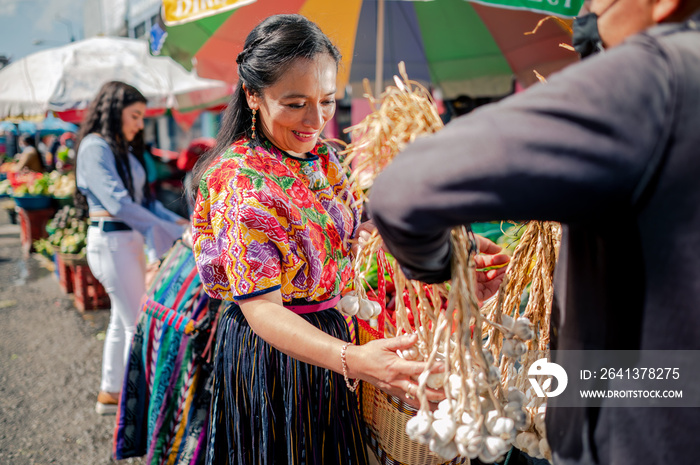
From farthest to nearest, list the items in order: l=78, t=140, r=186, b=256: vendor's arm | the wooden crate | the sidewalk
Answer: the wooden crate
l=78, t=140, r=186, b=256: vendor's arm
the sidewalk

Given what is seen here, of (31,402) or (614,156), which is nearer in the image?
(614,156)

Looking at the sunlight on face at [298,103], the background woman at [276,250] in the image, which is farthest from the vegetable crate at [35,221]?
the sunlight on face at [298,103]

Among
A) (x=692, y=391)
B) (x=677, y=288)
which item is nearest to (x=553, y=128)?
(x=677, y=288)

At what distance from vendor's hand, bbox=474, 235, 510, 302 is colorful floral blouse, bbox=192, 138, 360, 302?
383 mm

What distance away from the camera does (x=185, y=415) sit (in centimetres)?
173

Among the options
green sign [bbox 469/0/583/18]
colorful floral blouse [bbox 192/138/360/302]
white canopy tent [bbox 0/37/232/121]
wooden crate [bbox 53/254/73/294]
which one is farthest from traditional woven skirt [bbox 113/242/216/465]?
white canopy tent [bbox 0/37/232/121]

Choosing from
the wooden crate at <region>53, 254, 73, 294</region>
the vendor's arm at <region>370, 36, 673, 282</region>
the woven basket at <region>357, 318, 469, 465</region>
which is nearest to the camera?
the vendor's arm at <region>370, 36, 673, 282</region>

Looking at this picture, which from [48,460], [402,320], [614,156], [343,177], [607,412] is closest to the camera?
[614,156]

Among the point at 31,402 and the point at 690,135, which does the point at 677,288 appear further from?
the point at 31,402

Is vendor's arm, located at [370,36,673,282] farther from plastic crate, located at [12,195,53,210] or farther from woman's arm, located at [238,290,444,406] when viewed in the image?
plastic crate, located at [12,195,53,210]

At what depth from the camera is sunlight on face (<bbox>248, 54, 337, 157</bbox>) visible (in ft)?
4.19

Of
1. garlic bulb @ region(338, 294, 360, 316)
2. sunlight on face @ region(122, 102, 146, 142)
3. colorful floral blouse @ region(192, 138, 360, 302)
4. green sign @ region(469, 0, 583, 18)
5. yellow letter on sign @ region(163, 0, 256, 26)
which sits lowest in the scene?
garlic bulb @ region(338, 294, 360, 316)

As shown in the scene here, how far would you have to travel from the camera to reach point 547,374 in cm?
90

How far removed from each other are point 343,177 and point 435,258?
92cm
